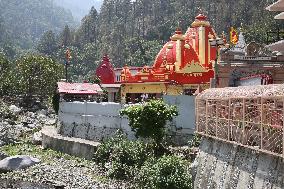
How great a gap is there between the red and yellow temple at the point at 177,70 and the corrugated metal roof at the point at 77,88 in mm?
3055

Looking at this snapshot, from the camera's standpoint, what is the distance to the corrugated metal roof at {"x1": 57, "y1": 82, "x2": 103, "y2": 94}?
46.5 meters

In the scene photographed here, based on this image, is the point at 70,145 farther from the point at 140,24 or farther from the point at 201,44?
the point at 140,24

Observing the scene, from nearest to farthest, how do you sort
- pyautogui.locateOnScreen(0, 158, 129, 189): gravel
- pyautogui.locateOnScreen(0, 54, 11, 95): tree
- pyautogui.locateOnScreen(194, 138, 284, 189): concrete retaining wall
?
pyautogui.locateOnScreen(194, 138, 284, 189): concrete retaining wall
pyautogui.locateOnScreen(0, 158, 129, 189): gravel
pyautogui.locateOnScreen(0, 54, 11, 95): tree

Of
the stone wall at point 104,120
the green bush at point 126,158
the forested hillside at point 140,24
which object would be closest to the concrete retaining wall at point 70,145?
the stone wall at point 104,120

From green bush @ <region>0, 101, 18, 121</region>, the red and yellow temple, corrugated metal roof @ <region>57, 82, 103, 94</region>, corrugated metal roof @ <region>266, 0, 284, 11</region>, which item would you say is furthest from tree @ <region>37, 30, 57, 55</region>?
corrugated metal roof @ <region>266, 0, 284, 11</region>

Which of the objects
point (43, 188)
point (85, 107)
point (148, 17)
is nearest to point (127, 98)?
point (85, 107)

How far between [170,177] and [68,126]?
21109 mm

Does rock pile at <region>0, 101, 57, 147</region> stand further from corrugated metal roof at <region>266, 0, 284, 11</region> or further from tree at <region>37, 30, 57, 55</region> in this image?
tree at <region>37, 30, 57, 55</region>

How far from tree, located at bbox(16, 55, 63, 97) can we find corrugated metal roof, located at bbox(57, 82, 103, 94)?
25375mm

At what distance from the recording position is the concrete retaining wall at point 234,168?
1502 cm

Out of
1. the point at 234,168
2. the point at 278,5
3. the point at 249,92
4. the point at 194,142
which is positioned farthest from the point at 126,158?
the point at 278,5

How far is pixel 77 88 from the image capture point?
48.3m

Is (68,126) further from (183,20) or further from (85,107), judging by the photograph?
(183,20)

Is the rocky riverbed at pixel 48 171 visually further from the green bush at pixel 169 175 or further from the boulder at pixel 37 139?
the green bush at pixel 169 175
